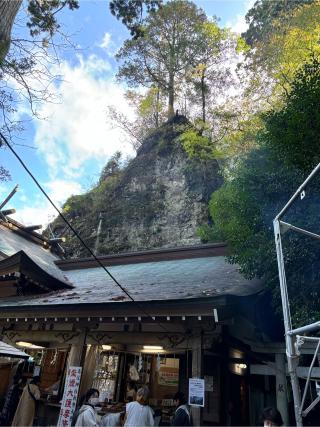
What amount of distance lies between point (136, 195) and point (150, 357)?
1542 centimetres

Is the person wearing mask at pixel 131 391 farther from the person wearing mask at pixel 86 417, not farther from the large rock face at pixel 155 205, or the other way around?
the large rock face at pixel 155 205

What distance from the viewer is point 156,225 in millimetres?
21688

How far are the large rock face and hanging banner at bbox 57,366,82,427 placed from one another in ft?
43.4

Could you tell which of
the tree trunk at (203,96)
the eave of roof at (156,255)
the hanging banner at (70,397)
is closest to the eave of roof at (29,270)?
the hanging banner at (70,397)

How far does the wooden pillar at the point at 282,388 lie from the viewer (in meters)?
6.41

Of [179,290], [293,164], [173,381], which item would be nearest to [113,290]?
[179,290]

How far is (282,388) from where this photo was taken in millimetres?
6578

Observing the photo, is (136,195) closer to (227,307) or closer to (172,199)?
(172,199)

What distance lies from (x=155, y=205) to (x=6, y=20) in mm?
17850

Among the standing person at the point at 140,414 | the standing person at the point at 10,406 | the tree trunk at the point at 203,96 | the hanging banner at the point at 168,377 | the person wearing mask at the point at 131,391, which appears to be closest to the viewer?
the standing person at the point at 140,414

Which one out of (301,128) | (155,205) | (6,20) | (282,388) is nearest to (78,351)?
(282,388)

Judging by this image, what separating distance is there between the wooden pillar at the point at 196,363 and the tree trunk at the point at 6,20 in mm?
5922

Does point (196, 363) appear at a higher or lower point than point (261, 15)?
lower

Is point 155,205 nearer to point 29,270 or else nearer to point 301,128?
point 29,270
